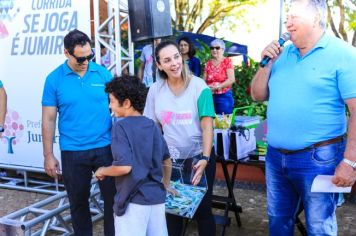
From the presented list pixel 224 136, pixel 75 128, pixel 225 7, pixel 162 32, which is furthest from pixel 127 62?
pixel 225 7

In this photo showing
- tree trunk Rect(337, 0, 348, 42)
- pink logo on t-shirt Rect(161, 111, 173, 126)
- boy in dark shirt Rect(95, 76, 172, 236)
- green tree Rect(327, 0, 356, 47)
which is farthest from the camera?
tree trunk Rect(337, 0, 348, 42)

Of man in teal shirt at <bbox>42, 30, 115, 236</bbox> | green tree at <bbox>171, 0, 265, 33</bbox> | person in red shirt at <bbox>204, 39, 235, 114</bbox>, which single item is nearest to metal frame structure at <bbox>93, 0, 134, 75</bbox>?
person in red shirt at <bbox>204, 39, 235, 114</bbox>

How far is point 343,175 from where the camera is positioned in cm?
217

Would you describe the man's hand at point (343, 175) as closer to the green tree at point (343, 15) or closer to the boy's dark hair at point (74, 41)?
the boy's dark hair at point (74, 41)

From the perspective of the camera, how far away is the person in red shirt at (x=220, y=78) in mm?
5562

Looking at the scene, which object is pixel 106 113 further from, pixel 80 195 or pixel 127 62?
pixel 127 62

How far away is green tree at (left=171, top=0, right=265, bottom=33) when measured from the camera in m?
15.8

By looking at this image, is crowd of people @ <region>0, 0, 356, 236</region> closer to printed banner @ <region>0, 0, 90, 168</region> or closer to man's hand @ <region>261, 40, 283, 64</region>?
man's hand @ <region>261, 40, 283, 64</region>

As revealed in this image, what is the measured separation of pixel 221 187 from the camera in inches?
217

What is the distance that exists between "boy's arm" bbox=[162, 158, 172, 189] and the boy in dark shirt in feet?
0.40

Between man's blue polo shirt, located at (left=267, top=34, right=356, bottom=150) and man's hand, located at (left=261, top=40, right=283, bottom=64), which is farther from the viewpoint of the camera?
man's hand, located at (left=261, top=40, right=283, bottom=64)

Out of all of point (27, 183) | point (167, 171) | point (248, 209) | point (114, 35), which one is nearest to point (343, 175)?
point (167, 171)

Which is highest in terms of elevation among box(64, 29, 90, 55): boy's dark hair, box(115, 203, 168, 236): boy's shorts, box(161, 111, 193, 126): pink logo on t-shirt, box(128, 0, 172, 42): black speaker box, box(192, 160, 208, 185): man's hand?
box(128, 0, 172, 42): black speaker box

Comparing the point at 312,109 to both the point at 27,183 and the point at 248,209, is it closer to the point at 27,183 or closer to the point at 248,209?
the point at 248,209
